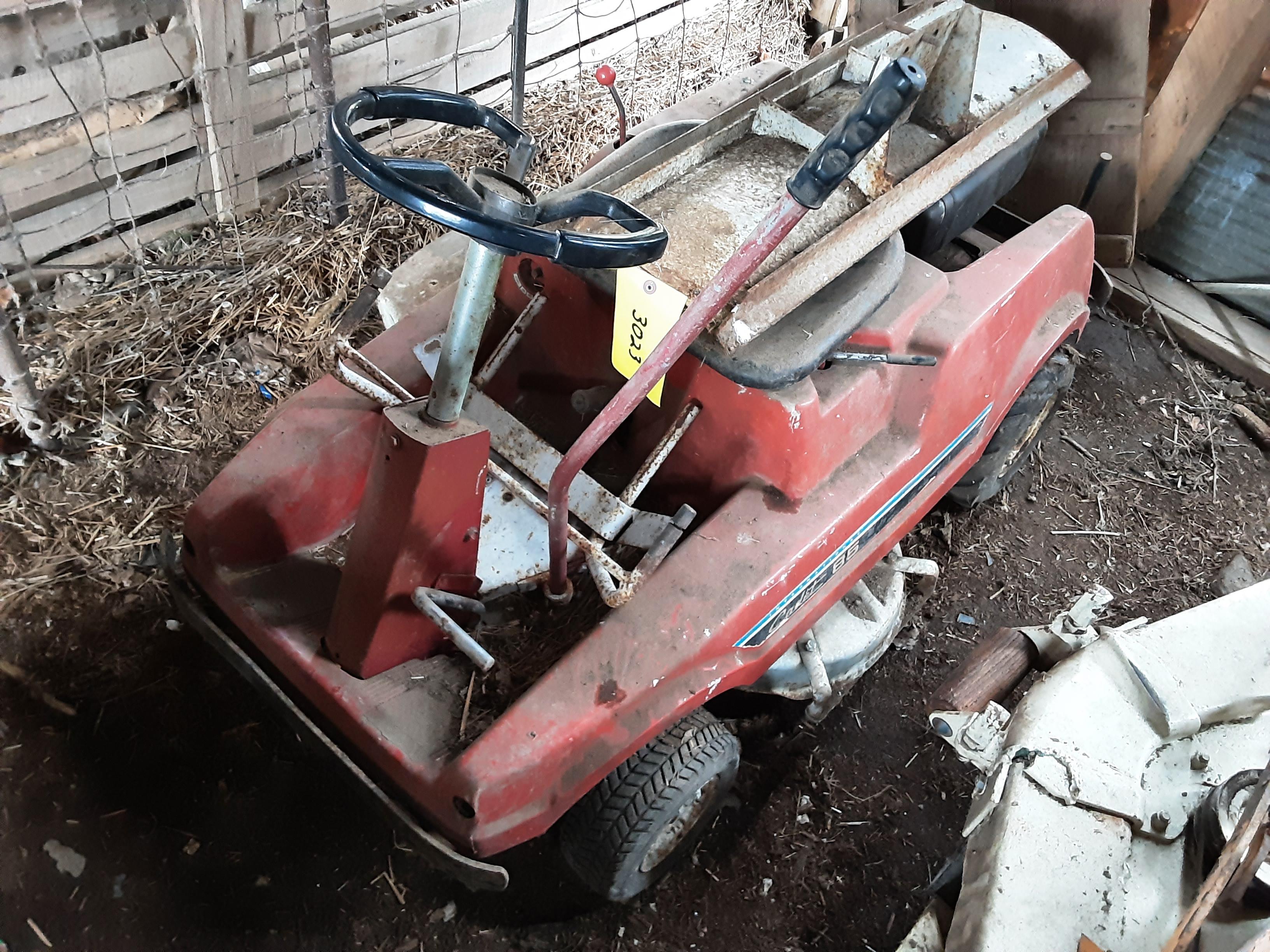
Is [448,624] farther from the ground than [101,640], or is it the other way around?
[448,624]

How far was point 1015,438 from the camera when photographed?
308 centimetres

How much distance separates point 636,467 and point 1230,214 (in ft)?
9.68

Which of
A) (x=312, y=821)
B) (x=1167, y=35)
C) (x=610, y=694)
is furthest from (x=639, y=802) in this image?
(x=1167, y=35)

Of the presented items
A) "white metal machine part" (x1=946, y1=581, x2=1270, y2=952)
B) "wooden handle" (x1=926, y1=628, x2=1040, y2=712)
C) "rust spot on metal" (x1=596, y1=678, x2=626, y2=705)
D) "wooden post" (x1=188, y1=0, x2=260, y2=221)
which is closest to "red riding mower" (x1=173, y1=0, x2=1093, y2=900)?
"rust spot on metal" (x1=596, y1=678, x2=626, y2=705)

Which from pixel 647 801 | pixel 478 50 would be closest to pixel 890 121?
pixel 647 801

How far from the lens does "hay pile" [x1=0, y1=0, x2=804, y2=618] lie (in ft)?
9.67

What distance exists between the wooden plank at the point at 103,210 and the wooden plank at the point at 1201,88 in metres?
3.58

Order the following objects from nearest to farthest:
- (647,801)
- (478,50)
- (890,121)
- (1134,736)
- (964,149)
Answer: (890,121), (1134,736), (647,801), (964,149), (478,50)

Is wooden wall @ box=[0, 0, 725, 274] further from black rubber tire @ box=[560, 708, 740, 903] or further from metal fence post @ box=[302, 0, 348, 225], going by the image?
black rubber tire @ box=[560, 708, 740, 903]

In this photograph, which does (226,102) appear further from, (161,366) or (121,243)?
(161,366)

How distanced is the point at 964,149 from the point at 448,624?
165 centimetres

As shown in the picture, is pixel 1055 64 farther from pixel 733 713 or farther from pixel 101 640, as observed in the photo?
pixel 101 640

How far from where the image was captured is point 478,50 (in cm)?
404

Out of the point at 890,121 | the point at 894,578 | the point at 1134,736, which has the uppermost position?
the point at 890,121
